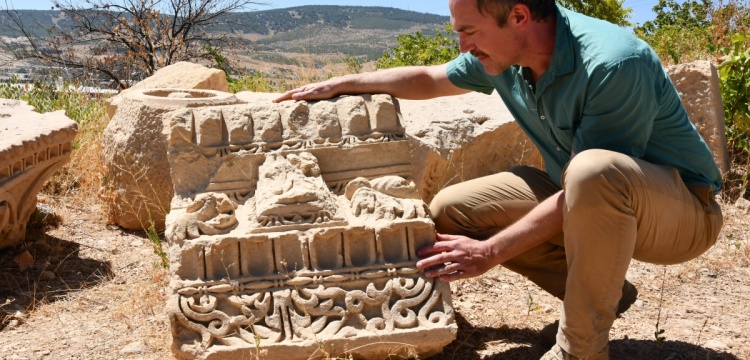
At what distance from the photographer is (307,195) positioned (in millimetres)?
2906

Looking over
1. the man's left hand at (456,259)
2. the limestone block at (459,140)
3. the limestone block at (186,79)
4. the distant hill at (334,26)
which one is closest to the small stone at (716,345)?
the man's left hand at (456,259)

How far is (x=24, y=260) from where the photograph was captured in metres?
4.38

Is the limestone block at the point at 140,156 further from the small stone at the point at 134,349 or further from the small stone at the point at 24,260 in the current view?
the small stone at the point at 134,349

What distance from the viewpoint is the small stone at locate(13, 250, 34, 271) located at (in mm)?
4359

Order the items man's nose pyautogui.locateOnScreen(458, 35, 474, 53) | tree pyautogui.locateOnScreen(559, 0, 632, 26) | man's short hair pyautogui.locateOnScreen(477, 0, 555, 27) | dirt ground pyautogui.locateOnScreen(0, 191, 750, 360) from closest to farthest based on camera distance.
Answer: man's short hair pyautogui.locateOnScreen(477, 0, 555, 27) < man's nose pyautogui.locateOnScreen(458, 35, 474, 53) < dirt ground pyautogui.locateOnScreen(0, 191, 750, 360) < tree pyautogui.locateOnScreen(559, 0, 632, 26)

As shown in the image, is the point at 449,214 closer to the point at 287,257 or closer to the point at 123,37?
the point at 287,257

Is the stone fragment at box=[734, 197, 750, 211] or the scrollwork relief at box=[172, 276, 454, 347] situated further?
the stone fragment at box=[734, 197, 750, 211]

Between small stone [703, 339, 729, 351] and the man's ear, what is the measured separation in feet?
5.29

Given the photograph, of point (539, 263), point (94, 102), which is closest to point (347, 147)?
point (539, 263)

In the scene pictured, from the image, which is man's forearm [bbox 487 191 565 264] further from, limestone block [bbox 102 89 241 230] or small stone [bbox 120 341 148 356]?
limestone block [bbox 102 89 241 230]

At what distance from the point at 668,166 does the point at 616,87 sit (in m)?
0.46

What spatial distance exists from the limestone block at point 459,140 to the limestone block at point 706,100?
4.03 feet

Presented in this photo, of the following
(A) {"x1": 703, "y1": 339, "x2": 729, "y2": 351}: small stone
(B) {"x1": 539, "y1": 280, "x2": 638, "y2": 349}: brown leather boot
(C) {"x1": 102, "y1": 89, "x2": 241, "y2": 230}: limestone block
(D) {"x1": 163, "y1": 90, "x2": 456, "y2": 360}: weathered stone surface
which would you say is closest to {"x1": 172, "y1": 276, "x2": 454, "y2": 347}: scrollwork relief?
(D) {"x1": 163, "y1": 90, "x2": 456, "y2": 360}: weathered stone surface

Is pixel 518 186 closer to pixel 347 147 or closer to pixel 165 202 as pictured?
pixel 347 147
